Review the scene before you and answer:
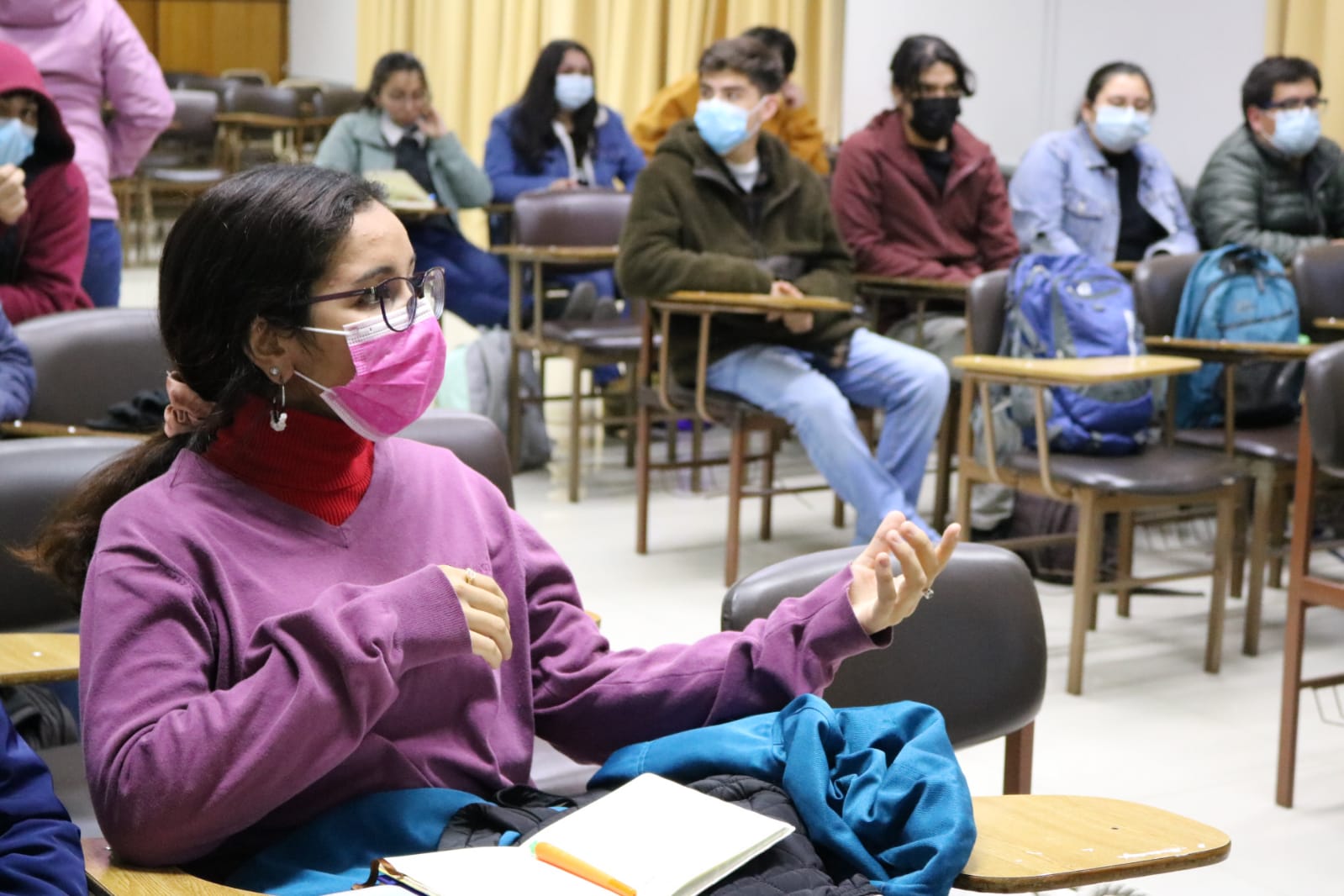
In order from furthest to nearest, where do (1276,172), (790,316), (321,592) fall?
(1276,172)
(790,316)
(321,592)

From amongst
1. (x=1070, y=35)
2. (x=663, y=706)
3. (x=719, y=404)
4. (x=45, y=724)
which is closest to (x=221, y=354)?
(x=663, y=706)

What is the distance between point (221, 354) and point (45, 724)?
902mm

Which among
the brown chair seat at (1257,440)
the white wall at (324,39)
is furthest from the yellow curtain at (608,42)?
the brown chair seat at (1257,440)

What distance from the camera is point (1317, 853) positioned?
8.55 ft

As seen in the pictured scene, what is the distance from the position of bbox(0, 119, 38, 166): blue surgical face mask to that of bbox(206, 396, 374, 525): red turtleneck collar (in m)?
2.06

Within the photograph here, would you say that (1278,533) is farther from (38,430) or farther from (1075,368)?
(38,430)

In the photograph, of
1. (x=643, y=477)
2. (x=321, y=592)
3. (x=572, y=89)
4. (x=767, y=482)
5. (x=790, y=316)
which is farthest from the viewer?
(x=572, y=89)

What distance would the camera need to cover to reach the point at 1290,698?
9.21 feet

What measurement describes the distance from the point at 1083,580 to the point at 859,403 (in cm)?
99

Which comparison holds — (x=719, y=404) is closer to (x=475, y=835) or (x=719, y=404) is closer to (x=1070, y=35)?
(x=475, y=835)

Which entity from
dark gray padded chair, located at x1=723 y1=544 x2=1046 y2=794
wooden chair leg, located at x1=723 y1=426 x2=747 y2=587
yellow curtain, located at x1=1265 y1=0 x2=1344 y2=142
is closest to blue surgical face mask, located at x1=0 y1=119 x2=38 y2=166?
wooden chair leg, located at x1=723 y1=426 x2=747 y2=587

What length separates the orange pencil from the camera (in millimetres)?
1165

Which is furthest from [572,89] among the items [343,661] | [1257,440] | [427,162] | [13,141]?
[343,661]

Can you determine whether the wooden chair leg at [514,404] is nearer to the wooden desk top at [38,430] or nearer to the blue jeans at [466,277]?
the blue jeans at [466,277]
